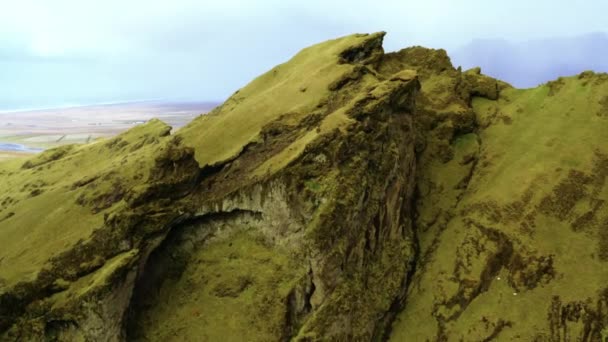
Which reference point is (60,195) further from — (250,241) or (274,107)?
(250,241)

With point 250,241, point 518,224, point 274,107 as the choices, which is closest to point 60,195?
point 274,107

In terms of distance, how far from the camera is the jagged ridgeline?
25938 mm

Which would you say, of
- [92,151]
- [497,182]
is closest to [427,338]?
[497,182]

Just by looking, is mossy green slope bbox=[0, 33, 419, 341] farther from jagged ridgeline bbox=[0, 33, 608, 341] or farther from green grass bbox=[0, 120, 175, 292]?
green grass bbox=[0, 120, 175, 292]

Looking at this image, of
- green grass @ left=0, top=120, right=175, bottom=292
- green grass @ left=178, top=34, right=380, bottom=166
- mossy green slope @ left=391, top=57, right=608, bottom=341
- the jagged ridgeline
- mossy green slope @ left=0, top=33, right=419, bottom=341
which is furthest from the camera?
green grass @ left=178, top=34, right=380, bottom=166

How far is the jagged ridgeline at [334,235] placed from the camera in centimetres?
2594

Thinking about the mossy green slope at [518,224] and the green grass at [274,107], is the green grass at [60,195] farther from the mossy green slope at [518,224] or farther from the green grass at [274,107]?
the mossy green slope at [518,224]

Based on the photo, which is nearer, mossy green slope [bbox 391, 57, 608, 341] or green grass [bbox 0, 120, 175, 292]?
mossy green slope [bbox 391, 57, 608, 341]

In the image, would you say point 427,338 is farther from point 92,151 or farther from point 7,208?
point 92,151

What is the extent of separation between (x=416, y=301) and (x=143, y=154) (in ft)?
103

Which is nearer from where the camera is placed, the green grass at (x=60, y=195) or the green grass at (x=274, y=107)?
the green grass at (x=60, y=195)

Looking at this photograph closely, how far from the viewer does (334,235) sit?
26344 mm

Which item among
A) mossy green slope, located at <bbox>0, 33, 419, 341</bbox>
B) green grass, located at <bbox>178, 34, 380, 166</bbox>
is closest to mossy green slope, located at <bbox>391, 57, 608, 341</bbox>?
mossy green slope, located at <bbox>0, 33, 419, 341</bbox>

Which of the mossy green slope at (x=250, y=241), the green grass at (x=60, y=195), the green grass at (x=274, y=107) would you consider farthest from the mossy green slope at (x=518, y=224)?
the green grass at (x=60, y=195)
